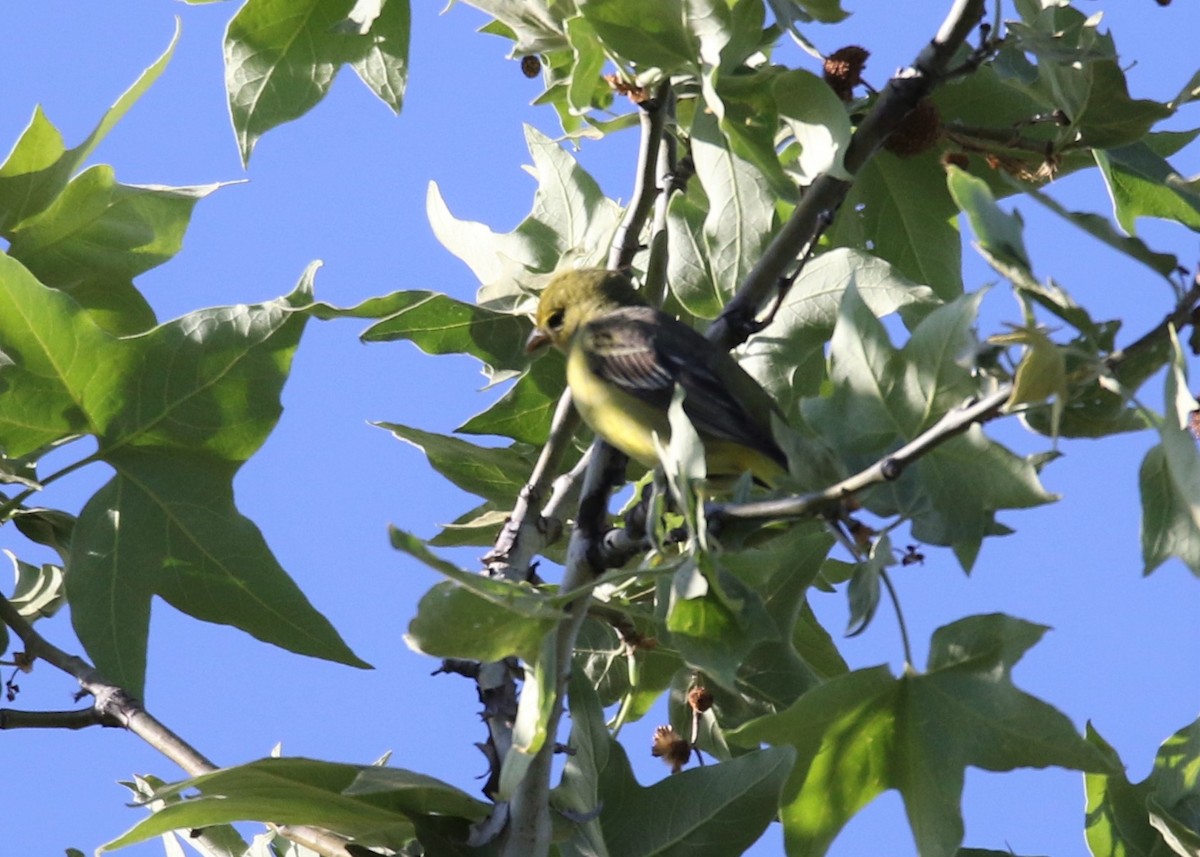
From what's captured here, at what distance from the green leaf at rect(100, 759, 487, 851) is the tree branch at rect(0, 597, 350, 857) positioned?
0.50 feet

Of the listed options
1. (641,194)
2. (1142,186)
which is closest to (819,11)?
(641,194)

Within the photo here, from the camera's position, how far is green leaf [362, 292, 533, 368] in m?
3.23

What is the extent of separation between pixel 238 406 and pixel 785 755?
1358mm

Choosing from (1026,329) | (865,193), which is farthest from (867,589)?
(865,193)

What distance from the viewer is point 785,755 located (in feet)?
8.80

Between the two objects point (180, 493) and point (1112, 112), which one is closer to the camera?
point (1112, 112)

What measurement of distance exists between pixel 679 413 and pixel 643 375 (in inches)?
71.6

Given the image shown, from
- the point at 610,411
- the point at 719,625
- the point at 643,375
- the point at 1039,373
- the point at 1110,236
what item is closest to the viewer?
the point at 1039,373

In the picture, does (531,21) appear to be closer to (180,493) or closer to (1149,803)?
(180,493)

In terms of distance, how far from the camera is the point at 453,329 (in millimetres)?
3371

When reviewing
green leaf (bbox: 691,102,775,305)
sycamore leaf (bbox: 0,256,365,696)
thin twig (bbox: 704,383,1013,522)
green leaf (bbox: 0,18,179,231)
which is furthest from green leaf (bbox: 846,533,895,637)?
green leaf (bbox: 0,18,179,231)

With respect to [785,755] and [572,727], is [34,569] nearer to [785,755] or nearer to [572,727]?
[572,727]

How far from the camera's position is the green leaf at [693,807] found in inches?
109

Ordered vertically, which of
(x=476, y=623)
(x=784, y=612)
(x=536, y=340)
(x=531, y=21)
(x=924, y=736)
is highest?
(x=531, y=21)
